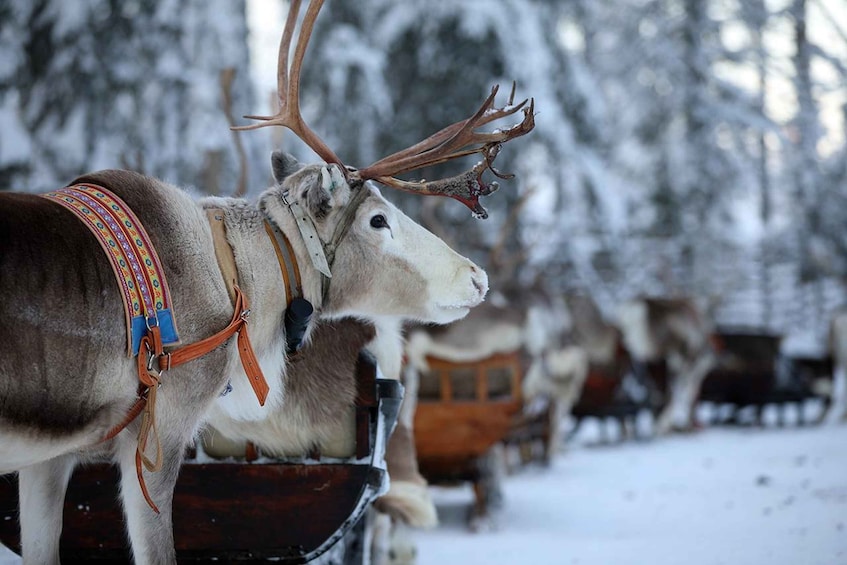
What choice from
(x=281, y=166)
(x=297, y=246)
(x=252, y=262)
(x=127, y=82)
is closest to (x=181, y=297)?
(x=252, y=262)

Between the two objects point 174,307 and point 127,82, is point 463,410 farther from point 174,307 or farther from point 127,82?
point 127,82

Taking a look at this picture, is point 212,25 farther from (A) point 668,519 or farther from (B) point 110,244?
(B) point 110,244

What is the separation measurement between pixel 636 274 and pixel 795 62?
15.0 ft

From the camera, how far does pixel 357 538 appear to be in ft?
10.4

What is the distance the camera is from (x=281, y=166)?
2.58 meters

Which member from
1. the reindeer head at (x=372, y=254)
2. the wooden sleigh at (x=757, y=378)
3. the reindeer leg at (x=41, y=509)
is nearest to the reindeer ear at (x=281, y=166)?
the reindeer head at (x=372, y=254)

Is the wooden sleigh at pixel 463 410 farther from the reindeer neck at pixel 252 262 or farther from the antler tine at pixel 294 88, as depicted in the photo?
the reindeer neck at pixel 252 262

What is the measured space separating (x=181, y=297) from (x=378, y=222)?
642mm

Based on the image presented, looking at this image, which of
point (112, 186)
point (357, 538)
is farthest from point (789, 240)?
point (112, 186)

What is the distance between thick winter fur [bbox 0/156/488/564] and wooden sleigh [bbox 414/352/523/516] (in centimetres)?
264

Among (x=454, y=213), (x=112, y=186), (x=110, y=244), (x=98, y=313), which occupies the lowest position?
(x=98, y=313)

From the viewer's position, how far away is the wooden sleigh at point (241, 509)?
2598 mm

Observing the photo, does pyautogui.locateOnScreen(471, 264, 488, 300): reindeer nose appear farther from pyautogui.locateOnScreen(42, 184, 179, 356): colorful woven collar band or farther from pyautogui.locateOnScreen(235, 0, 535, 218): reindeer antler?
pyautogui.locateOnScreen(42, 184, 179, 356): colorful woven collar band

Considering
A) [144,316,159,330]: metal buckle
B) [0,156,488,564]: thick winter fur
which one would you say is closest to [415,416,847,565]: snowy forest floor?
[0,156,488,564]: thick winter fur
